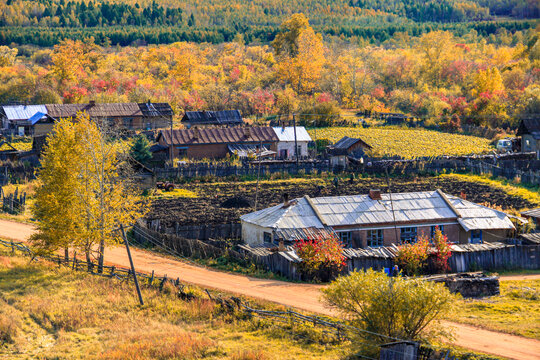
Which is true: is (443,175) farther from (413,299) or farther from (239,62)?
(239,62)

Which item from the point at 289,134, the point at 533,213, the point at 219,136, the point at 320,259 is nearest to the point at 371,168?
the point at 289,134

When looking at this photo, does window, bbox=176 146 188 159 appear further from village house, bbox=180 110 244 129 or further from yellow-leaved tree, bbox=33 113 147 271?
yellow-leaved tree, bbox=33 113 147 271

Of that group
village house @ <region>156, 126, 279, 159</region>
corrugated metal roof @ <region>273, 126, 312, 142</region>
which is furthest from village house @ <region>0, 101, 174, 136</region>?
corrugated metal roof @ <region>273, 126, 312, 142</region>

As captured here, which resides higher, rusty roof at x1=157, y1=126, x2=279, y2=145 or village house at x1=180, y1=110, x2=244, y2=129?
village house at x1=180, y1=110, x2=244, y2=129

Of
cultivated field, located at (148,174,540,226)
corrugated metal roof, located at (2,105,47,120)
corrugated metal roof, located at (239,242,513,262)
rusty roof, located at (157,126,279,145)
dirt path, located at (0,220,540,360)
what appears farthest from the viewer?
corrugated metal roof, located at (2,105,47,120)

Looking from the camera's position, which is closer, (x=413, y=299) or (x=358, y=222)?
(x=413, y=299)

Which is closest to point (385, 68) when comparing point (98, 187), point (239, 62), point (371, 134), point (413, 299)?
point (239, 62)

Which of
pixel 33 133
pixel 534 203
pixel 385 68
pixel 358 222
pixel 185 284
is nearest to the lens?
pixel 185 284

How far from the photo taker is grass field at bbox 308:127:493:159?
81.8 meters

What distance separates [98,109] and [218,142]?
21661 mm

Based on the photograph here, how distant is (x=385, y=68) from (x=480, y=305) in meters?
113

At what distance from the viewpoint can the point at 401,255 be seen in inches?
1510

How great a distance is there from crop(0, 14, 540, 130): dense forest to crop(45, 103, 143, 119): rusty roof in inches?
481

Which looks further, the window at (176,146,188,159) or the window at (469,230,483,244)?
the window at (176,146,188,159)
